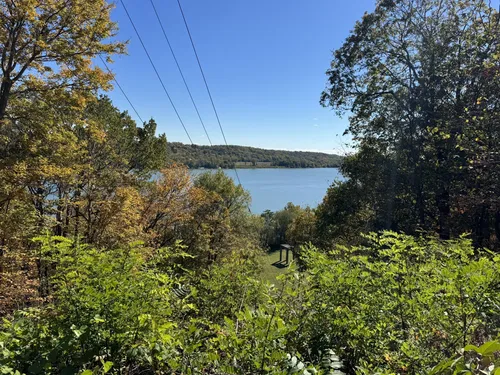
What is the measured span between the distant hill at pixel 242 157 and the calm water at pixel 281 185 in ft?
4.26

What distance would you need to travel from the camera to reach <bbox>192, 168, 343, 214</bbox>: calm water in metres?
42.4

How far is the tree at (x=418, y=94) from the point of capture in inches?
376

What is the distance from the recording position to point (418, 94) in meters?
10.8

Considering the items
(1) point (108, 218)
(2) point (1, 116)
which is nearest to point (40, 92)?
(2) point (1, 116)

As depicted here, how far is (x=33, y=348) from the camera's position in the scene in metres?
1.51

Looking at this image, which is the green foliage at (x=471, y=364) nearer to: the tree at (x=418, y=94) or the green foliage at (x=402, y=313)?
the green foliage at (x=402, y=313)

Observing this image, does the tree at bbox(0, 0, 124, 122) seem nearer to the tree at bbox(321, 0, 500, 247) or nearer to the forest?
the forest

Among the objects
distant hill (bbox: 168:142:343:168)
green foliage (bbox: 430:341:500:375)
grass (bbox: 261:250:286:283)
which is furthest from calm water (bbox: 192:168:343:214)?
green foliage (bbox: 430:341:500:375)

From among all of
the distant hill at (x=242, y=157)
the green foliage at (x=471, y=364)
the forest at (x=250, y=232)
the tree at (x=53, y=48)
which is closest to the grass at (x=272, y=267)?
the forest at (x=250, y=232)

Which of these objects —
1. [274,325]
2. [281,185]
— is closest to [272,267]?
[274,325]

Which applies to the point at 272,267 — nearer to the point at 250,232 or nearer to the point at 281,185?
the point at 250,232

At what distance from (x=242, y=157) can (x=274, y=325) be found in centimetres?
3385

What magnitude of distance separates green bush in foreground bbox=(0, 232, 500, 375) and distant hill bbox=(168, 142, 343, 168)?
1252cm

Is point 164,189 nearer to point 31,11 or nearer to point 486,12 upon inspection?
point 31,11
